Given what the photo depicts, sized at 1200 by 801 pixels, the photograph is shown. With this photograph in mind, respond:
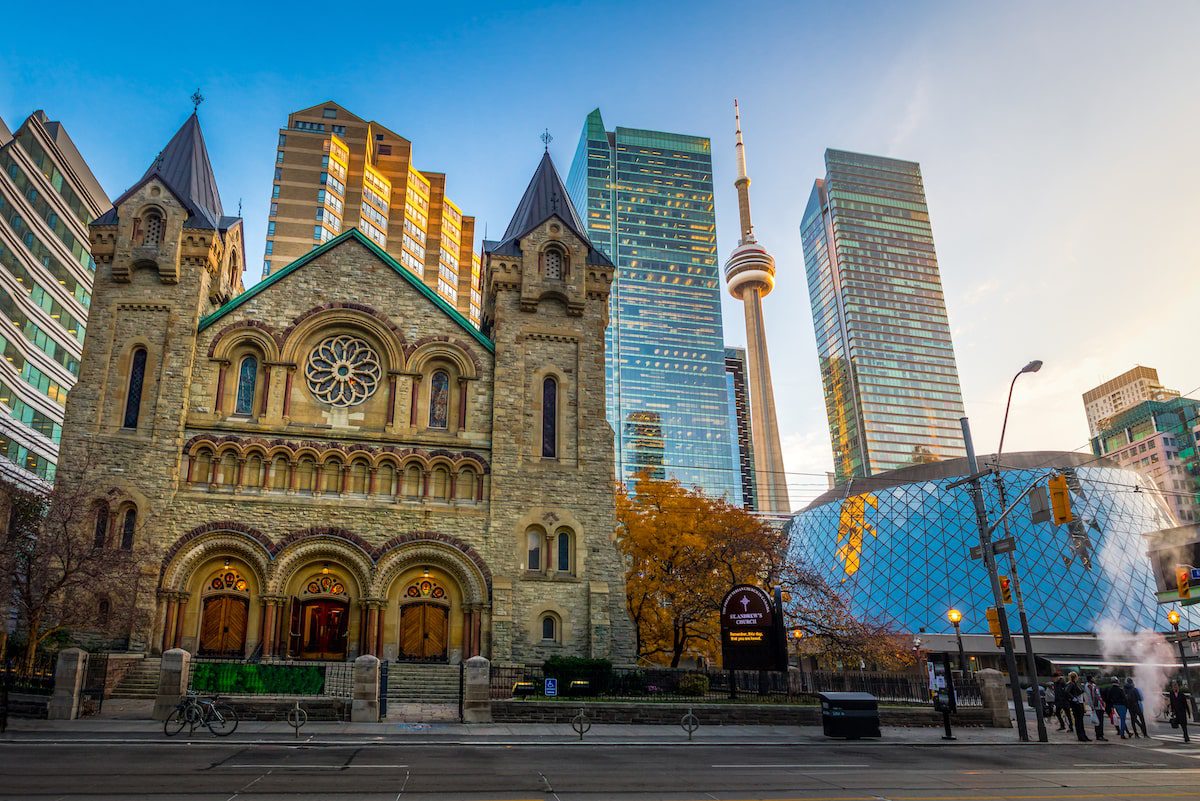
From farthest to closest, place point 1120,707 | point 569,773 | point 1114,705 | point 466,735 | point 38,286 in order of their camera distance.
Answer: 1. point 38,286
2. point 1114,705
3. point 1120,707
4. point 466,735
5. point 569,773

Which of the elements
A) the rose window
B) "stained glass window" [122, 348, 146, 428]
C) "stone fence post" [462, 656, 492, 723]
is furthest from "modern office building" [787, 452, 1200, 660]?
"stained glass window" [122, 348, 146, 428]

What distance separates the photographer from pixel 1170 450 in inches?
5896

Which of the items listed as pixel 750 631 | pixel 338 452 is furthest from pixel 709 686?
pixel 338 452

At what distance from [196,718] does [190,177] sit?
27.9 m

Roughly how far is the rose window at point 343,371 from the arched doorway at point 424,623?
8570mm

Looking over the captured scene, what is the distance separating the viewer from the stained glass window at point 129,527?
32531 mm

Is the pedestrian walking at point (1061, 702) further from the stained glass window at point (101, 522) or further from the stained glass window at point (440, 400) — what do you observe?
the stained glass window at point (101, 522)

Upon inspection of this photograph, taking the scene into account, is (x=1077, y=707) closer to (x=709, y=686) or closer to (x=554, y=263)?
(x=709, y=686)

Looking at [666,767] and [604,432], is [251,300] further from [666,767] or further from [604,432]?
[666,767]

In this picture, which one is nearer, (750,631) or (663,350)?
(750,631)

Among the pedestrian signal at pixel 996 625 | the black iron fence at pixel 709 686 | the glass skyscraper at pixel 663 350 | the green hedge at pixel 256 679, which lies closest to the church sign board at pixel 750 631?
the black iron fence at pixel 709 686

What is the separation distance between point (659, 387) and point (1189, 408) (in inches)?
3698

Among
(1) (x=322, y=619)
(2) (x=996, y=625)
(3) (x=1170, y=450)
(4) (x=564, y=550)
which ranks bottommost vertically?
(2) (x=996, y=625)

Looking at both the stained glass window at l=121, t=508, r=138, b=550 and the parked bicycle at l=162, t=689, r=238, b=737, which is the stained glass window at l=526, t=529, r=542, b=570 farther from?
the parked bicycle at l=162, t=689, r=238, b=737
